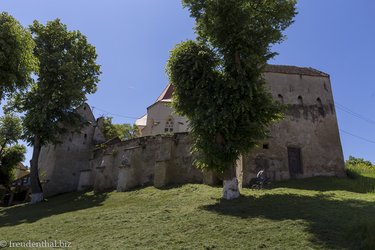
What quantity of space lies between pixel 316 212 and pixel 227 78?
856cm

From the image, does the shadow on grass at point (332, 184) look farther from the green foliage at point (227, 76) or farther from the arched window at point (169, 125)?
the arched window at point (169, 125)

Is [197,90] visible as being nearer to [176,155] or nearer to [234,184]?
[234,184]

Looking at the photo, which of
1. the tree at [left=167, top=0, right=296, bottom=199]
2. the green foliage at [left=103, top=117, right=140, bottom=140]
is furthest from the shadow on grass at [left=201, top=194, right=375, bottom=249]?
the green foliage at [left=103, top=117, right=140, bottom=140]

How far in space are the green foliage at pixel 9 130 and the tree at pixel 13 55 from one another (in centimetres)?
2591

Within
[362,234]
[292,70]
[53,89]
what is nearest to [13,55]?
[53,89]

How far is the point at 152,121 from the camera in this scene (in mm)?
37656

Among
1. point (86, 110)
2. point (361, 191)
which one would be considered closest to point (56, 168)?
point (86, 110)

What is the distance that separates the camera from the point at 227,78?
18828 millimetres

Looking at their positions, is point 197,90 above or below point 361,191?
above

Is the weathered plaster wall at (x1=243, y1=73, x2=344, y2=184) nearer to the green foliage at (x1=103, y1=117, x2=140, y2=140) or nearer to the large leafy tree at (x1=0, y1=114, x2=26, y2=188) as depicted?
the green foliage at (x1=103, y1=117, x2=140, y2=140)

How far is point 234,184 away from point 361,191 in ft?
31.0

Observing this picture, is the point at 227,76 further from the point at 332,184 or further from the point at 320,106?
the point at 320,106

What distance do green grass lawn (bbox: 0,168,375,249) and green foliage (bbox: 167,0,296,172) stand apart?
10.0 feet

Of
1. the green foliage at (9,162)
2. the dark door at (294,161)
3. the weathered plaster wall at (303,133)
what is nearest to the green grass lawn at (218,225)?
the weathered plaster wall at (303,133)
